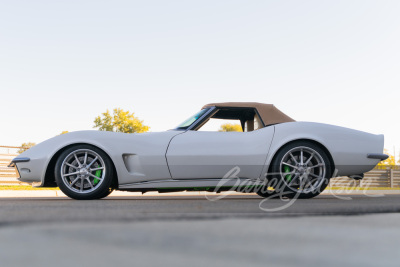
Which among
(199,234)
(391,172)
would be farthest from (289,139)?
(391,172)

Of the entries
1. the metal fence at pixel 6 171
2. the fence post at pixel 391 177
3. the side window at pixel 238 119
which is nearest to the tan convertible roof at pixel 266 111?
the side window at pixel 238 119

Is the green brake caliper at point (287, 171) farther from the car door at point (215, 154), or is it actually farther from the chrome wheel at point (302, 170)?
the car door at point (215, 154)

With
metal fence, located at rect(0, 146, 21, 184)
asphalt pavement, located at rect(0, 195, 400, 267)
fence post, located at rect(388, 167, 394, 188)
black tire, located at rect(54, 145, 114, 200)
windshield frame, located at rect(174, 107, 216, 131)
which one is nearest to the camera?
asphalt pavement, located at rect(0, 195, 400, 267)

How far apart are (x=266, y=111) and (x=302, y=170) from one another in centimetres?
102

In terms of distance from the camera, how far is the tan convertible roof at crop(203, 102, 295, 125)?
5680 millimetres

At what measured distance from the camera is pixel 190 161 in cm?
506

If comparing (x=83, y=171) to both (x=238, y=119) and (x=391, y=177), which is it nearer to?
(x=238, y=119)

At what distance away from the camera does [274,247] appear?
1760 millimetres

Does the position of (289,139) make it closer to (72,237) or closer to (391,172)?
(72,237)

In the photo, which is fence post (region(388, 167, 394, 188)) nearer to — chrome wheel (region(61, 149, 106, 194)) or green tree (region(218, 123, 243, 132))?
green tree (region(218, 123, 243, 132))

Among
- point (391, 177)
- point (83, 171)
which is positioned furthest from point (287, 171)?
point (391, 177)

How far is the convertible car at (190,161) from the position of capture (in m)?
5.04

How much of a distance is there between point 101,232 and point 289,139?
3609 millimetres

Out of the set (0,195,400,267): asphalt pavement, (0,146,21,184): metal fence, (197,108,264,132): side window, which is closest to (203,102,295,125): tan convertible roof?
(197,108,264,132): side window
